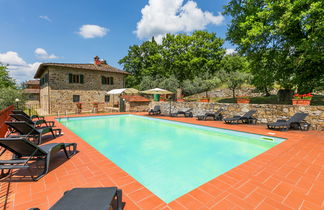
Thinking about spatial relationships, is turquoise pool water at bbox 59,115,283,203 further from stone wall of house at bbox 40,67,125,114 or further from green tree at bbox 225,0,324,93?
stone wall of house at bbox 40,67,125,114

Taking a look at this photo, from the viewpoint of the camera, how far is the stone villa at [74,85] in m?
17.4

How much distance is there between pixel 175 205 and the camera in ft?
7.91

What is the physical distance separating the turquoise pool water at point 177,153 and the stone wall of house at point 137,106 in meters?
8.19

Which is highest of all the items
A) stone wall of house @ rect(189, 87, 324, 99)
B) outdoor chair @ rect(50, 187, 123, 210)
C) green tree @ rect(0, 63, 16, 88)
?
green tree @ rect(0, 63, 16, 88)

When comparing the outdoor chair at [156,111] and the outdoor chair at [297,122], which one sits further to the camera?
the outdoor chair at [156,111]

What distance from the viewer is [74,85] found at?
1886cm

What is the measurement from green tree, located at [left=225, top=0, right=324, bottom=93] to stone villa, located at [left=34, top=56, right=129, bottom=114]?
643 inches

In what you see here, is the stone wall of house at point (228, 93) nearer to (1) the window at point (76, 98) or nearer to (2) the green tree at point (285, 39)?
(2) the green tree at point (285, 39)

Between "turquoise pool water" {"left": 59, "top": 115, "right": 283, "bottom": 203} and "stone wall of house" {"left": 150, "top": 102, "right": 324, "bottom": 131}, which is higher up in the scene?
"stone wall of house" {"left": 150, "top": 102, "right": 324, "bottom": 131}

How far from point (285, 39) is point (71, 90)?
2159 centimetres

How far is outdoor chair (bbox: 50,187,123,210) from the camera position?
1817 millimetres

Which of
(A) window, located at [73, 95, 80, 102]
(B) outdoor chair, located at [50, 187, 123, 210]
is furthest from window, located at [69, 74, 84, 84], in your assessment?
(B) outdoor chair, located at [50, 187, 123, 210]

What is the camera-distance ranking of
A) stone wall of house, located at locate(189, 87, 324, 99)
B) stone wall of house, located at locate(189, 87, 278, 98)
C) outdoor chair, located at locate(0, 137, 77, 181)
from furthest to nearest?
1. stone wall of house, located at locate(189, 87, 278, 98)
2. stone wall of house, located at locate(189, 87, 324, 99)
3. outdoor chair, located at locate(0, 137, 77, 181)

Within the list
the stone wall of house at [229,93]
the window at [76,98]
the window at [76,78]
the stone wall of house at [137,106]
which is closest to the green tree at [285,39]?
the stone wall of house at [229,93]
